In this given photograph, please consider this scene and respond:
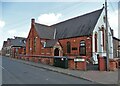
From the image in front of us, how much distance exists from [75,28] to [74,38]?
3.10 m

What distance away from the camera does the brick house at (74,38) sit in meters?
32.5

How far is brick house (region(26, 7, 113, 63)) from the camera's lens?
32.5 m

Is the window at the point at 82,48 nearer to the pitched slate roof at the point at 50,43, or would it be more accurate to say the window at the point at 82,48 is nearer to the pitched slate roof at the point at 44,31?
the pitched slate roof at the point at 50,43

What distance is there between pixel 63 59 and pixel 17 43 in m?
48.2

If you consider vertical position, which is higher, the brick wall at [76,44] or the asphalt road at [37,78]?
the brick wall at [76,44]

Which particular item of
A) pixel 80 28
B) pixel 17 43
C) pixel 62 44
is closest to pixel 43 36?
pixel 62 44

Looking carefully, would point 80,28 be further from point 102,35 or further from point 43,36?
point 43,36

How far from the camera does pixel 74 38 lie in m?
35.8

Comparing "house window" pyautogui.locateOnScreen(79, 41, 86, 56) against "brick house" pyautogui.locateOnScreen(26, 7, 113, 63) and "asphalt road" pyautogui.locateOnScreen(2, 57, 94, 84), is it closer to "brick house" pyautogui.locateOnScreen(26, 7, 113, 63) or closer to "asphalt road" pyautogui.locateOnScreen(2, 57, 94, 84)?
"brick house" pyautogui.locateOnScreen(26, 7, 113, 63)

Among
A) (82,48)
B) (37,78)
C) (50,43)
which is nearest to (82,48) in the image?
(82,48)

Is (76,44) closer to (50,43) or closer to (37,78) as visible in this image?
(50,43)

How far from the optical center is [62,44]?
1551 inches

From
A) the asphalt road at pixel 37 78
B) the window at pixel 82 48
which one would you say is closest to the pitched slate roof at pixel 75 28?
the window at pixel 82 48

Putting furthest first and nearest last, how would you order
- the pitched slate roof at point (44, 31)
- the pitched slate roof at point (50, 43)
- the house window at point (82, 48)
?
1. the pitched slate roof at point (44, 31)
2. the pitched slate roof at point (50, 43)
3. the house window at point (82, 48)
